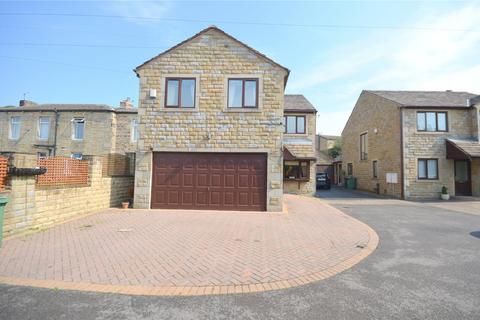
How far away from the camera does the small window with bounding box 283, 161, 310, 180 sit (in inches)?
747

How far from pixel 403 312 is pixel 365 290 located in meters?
0.66

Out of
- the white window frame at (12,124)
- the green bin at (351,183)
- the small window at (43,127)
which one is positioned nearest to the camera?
the small window at (43,127)

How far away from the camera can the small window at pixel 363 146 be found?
23.8 m

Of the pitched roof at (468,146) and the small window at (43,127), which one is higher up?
the small window at (43,127)

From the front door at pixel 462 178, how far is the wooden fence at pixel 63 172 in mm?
23405

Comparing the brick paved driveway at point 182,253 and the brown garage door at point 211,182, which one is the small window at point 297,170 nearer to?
the brown garage door at point 211,182

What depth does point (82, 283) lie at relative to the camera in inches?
160

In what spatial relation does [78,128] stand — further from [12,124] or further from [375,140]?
[375,140]

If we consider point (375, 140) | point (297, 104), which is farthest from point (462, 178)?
point (297, 104)

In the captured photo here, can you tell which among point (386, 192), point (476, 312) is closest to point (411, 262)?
point (476, 312)

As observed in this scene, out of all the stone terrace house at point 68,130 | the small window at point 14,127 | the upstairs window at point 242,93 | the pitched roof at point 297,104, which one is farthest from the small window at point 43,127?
the pitched roof at point 297,104

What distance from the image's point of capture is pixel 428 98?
19875 millimetres

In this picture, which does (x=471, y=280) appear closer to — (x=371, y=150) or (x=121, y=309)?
(x=121, y=309)

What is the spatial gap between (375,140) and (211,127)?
16.8m
